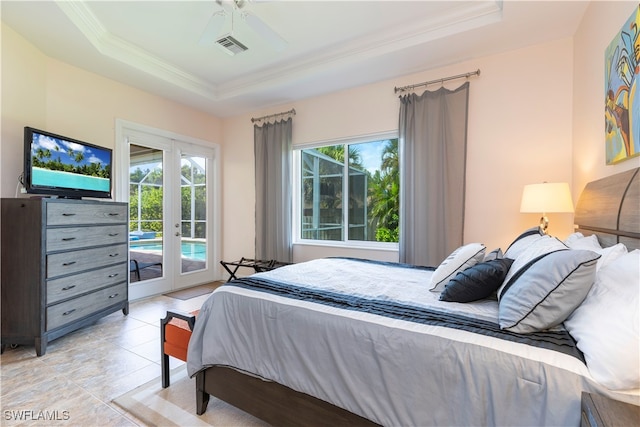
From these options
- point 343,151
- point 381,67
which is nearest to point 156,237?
point 343,151

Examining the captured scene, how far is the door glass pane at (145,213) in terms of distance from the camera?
155 inches

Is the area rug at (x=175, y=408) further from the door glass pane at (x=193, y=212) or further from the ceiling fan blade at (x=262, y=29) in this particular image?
the door glass pane at (x=193, y=212)

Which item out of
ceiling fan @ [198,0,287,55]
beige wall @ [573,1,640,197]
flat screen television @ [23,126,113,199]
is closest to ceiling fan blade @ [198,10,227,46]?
ceiling fan @ [198,0,287,55]

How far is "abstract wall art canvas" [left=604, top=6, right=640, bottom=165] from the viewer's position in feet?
4.89

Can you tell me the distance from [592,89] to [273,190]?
138 inches

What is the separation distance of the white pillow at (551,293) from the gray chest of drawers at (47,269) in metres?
3.28

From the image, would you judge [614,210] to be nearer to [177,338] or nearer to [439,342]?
[439,342]

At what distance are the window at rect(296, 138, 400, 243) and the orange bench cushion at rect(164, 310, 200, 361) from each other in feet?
8.18

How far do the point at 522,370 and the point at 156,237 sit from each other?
441 centimetres

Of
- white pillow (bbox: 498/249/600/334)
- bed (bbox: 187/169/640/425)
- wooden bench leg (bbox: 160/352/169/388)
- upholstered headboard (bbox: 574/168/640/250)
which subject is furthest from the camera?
wooden bench leg (bbox: 160/352/169/388)

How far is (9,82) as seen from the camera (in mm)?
2641

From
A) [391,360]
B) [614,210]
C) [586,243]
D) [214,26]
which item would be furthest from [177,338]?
[614,210]

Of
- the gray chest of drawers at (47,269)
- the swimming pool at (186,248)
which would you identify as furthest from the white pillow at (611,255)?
the swimming pool at (186,248)

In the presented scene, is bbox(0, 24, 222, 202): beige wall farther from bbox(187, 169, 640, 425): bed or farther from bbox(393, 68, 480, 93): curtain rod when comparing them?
bbox(393, 68, 480, 93): curtain rod
